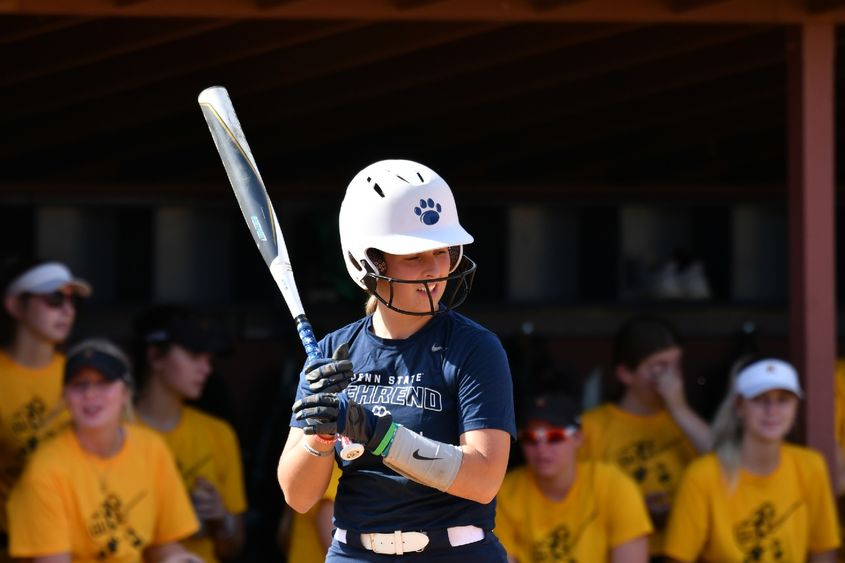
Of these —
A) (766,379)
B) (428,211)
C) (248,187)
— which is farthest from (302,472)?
(766,379)

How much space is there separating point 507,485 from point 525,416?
25 centimetres

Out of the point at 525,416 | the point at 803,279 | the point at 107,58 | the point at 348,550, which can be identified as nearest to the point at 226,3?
the point at 107,58

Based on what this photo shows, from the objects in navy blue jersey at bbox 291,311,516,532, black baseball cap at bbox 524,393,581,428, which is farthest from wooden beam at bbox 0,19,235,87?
navy blue jersey at bbox 291,311,516,532

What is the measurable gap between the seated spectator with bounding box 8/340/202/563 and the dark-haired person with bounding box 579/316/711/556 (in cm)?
152

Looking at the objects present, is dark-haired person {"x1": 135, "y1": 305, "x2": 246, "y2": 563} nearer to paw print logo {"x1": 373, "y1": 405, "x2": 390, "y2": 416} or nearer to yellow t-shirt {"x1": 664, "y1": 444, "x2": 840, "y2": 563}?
yellow t-shirt {"x1": 664, "y1": 444, "x2": 840, "y2": 563}

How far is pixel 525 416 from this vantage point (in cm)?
478

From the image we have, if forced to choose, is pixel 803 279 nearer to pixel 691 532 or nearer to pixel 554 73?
pixel 691 532

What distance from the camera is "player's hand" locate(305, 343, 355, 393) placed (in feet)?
7.98

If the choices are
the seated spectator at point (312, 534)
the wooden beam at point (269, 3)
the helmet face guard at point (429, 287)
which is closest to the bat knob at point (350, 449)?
the helmet face guard at point (429, 287)

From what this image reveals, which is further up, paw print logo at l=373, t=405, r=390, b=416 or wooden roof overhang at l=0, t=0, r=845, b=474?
wooden roof overhang at l=0, t=0, r=845, b=474

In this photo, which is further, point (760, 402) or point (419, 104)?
point (419, 104)

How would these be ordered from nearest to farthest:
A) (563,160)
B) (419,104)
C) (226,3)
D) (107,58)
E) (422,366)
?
1. (422,366)
2. (226,3)
3. (107,58)
4. (419,104)
5. (563,160)

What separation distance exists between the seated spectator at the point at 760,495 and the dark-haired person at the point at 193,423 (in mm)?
1523

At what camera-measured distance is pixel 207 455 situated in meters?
5.18
